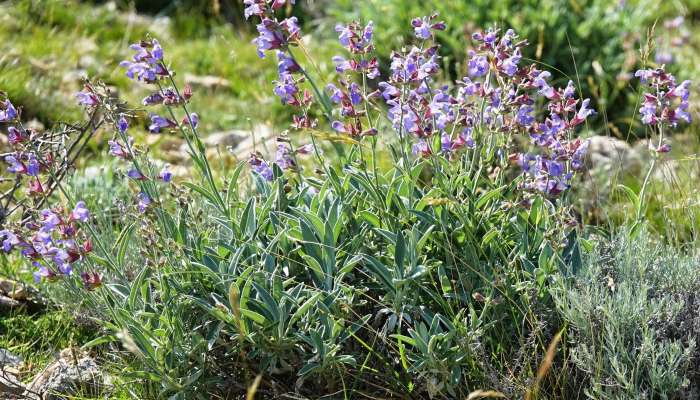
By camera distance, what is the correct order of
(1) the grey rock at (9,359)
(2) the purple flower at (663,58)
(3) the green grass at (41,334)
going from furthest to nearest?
(2) the purple flower at (663,58) → (3) the green grass at (41,334) → (1) the grey rock at (9,359)

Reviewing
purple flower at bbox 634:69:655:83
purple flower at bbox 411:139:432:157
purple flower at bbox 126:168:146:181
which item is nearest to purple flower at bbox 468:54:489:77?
purple flower at bbox 411:139:432:157

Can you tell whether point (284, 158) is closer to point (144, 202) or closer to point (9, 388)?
point (144, 202)

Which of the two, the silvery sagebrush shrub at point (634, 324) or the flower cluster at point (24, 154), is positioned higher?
the flower cluster at point (24, 154)

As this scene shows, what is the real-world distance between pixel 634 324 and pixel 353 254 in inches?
33.1

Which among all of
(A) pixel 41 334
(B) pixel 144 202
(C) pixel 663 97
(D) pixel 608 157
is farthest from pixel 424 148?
(D) pixel 608 157

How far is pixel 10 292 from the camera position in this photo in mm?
3424

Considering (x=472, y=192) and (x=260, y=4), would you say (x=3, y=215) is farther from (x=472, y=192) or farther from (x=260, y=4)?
(x=472, y=192)

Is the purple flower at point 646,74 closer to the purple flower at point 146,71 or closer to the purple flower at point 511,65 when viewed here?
the purple flower at point 511,65

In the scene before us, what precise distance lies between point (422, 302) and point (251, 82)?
330cm

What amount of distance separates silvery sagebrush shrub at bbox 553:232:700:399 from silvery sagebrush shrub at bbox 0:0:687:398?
122 mm

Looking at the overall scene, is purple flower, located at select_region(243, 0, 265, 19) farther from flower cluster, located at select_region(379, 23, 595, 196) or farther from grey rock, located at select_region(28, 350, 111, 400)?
grey rock, located at select_region(28, 350, 111, 400)

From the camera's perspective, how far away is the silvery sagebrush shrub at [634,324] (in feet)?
7.82

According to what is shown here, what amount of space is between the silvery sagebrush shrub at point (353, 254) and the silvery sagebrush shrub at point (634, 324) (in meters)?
0.12

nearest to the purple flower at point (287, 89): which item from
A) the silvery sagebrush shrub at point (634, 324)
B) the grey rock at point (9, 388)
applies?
the silvery sagebrush shrub at point (634, 324)
